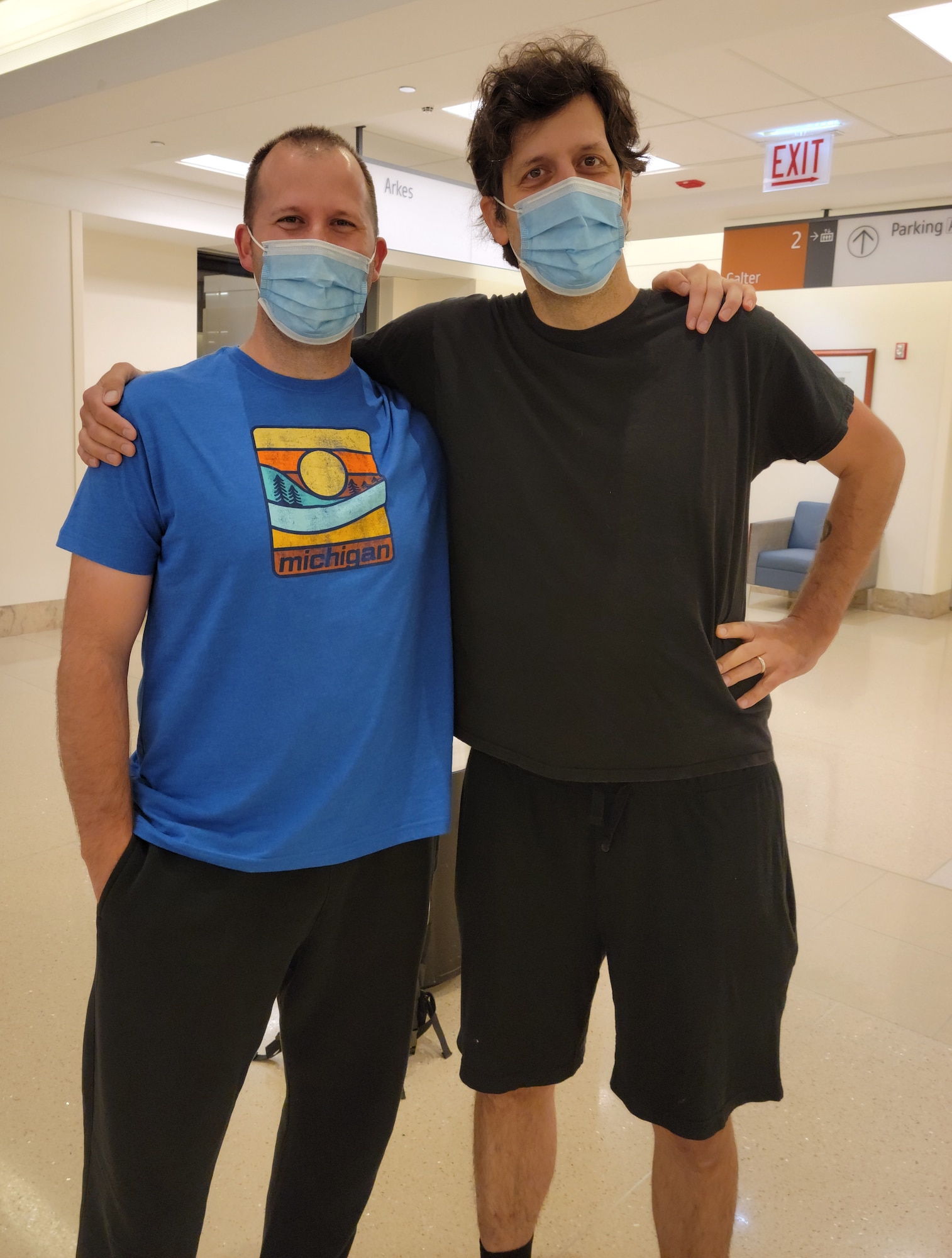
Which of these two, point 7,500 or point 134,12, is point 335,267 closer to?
point 134,12

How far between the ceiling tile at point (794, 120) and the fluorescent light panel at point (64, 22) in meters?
2.91

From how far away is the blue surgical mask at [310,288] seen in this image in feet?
4.85

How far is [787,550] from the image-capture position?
9.18 meters

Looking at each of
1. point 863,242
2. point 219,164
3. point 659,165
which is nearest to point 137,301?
point 219,164

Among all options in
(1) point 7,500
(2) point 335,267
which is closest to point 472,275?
(1) point 7,500

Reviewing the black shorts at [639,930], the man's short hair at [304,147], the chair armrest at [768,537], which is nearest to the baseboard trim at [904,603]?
the chair armrest at [768,537]

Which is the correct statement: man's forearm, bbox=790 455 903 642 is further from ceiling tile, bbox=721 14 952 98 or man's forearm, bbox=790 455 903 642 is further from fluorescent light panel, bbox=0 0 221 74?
fluorescent light panel, bbox=0 0 221 74

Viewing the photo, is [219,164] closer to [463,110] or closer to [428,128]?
[428,128]

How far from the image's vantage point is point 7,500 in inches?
264

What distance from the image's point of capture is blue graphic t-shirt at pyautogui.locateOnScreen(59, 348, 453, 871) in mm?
1338

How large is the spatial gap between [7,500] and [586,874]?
6.22 metres

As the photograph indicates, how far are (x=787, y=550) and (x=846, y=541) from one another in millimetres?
7800

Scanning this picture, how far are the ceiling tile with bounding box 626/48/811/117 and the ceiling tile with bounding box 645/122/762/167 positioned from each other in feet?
0.84

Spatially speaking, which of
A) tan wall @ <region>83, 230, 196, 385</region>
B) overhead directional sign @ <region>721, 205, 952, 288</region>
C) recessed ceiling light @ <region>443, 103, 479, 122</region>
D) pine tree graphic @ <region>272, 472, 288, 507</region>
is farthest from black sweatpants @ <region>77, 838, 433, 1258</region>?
tan wall @ <region>83, 230, 196, 385</region>
